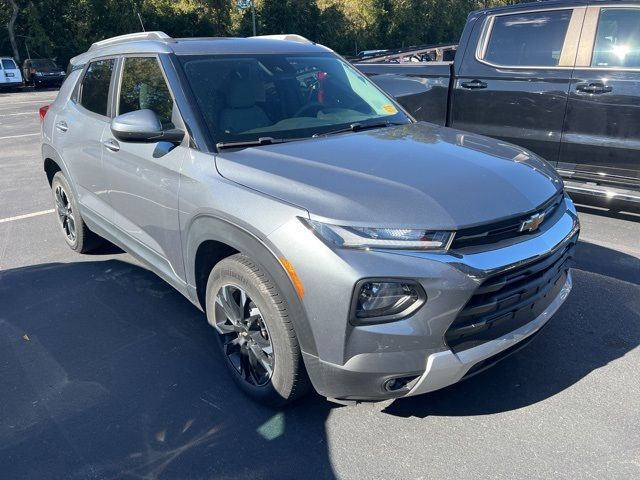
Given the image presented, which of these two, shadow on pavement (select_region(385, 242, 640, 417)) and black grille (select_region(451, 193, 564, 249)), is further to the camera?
shadow on pavement (select_region(385, 242, 640, 417))

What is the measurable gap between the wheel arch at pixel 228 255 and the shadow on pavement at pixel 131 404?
503mm

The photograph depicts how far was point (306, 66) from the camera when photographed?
3895 mm

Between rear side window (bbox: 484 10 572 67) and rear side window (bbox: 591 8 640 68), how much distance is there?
319 mm

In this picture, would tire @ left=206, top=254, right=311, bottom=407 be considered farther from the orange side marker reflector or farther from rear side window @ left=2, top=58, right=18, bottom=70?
rear side window @ left=2, top=58, right=18, bottom=70

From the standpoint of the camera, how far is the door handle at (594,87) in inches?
197

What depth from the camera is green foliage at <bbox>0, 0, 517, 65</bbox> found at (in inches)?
1364

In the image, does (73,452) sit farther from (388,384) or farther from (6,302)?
(6,302)

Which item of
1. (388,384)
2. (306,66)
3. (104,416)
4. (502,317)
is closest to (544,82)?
(306,66)

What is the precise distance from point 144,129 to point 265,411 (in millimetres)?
1612

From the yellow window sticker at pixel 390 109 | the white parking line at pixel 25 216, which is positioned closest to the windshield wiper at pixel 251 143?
the yellow window sticker at pixel 390 109

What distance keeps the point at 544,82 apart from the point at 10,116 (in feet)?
54.0

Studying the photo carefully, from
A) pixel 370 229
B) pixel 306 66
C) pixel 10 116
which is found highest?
pixel 306 66

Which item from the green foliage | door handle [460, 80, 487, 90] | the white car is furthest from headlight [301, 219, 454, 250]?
the white car

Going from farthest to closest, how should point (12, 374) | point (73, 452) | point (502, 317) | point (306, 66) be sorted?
point (306, 66) → point (12, 374) → point (73, 452) → point (502, 317)
